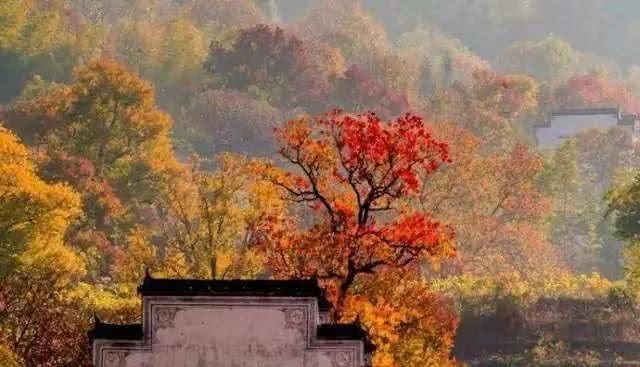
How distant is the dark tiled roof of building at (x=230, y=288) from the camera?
20.6m

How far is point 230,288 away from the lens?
20641 mm

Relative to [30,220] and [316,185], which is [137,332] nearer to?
[316,185]

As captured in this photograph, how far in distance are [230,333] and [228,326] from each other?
14 centimetres

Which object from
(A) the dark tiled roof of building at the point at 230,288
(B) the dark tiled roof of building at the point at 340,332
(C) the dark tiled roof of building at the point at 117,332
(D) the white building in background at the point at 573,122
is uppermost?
(D) the white building in background at the point at 573,122

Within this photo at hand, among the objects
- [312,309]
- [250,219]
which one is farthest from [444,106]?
[312,309]

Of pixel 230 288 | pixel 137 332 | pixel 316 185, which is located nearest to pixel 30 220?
pixel 316 185

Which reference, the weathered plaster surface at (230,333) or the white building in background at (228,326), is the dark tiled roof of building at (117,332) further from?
the weathered plaster surface at (230,333)

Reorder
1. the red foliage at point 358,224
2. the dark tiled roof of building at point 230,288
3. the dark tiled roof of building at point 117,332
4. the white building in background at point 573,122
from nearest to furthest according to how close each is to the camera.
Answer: the dark tiled roof of building at point 230,288, the dark tiled roof of building at point 117,332, the red foliage at point 358,224, the white building in background at point 573,122

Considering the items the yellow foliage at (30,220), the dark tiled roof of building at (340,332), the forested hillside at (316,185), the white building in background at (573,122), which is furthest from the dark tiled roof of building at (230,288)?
the white building in background at (573,122)

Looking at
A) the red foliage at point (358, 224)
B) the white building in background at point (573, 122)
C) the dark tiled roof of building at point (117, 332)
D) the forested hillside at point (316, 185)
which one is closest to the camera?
the dark tiled roof of building at point (117, 332)

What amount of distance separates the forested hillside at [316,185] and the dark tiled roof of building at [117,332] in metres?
3.73

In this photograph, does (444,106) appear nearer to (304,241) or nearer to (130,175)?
(130,175)

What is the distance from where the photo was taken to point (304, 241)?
30984mm

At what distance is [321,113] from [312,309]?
2550 inches
